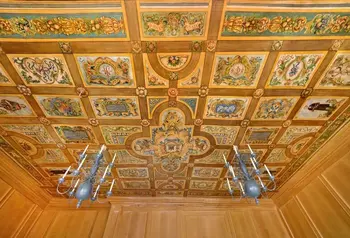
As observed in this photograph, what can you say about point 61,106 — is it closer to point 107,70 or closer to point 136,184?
point 107,70

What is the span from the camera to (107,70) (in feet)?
10.1

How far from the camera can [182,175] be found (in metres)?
5.65

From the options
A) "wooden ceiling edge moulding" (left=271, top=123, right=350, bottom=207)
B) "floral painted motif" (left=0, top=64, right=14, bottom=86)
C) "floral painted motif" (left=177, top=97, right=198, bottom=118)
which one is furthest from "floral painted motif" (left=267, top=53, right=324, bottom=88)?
"floral painted motif" (left=0, top=64, right=14, bottom=86)

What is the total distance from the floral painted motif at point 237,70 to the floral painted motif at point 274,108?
0.66m

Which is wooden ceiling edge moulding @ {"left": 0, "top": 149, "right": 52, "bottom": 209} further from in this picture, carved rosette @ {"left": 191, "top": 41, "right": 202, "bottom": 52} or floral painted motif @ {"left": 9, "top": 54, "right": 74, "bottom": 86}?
carved rosette @ {"left": 191, "top": 41, "right": 202, "bottom": 52}

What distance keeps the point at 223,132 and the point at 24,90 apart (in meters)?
4.65

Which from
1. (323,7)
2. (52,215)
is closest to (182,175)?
(323,7)

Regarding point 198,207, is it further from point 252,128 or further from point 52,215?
point 52,215

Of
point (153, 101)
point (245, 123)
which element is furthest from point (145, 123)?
point (245, 123)

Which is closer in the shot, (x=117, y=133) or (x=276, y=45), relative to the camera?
(x=276, y=45)

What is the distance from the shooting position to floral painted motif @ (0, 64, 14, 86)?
119 inches

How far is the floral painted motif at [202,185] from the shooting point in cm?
600

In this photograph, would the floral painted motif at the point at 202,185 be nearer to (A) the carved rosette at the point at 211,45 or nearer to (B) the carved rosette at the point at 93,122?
(B) the carved rosette at the point at 93,122

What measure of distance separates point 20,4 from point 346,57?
5469 millimetres
